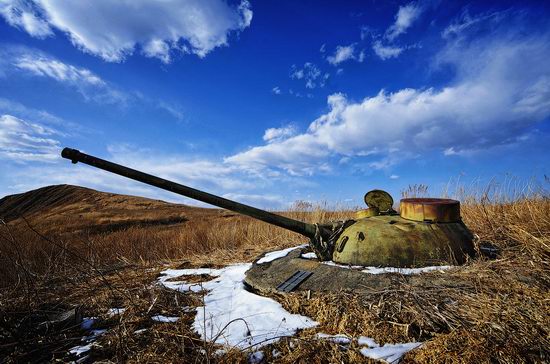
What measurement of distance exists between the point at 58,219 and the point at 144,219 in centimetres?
393

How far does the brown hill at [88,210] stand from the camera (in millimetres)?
15961

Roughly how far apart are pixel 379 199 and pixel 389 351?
111 inches

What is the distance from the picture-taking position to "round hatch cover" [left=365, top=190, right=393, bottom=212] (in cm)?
515

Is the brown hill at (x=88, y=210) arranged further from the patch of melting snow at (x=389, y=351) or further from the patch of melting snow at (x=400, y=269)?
the patch of melting snow at (x=389, y=351)

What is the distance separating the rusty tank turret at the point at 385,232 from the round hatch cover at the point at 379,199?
10.5 inches

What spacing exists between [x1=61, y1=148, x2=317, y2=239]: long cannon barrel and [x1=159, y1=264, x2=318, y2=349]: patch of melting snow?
3.33ft

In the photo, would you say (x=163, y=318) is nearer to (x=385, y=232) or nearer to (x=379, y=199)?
(x=385, y=232)

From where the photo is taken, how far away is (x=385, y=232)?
441 centimetres

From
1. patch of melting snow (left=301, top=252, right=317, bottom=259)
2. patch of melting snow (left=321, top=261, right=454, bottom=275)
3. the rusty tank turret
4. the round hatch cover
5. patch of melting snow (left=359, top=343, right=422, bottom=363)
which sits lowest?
patch of melting snow (left=359, top=343, right=422, bottom=363)

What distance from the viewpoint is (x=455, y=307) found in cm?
303

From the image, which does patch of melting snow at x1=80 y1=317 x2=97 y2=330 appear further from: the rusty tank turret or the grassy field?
the rusty tank turret

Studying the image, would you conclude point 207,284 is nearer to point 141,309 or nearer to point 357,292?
point 141,309

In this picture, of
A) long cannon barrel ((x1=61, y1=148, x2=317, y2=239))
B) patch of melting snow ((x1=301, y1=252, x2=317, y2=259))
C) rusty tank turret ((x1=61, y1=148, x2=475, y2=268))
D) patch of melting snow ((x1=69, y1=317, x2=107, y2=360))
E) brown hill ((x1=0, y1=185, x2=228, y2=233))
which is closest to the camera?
patch of melting snow ((x1=69, y1=317, x2=107, y2=360))

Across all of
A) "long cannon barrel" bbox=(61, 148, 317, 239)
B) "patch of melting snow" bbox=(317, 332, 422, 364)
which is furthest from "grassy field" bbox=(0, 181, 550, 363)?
"long cannon barrel" bbox=(61, 148, 317, 239)
